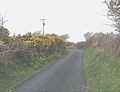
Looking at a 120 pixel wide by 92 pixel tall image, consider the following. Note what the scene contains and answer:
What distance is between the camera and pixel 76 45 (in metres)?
96.6

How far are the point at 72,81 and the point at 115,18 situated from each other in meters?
7.93

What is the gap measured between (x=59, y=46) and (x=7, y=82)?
1267 inches

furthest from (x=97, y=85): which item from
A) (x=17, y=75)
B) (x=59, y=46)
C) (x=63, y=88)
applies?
(x=59, y=46)

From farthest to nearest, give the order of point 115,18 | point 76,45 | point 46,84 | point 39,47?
point 76,45 → point 39,47 → point 115,18 → point 46,84

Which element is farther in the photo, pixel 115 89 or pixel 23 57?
pixel 23 57

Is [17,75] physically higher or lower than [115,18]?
lower

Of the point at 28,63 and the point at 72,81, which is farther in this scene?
the point at 28,63

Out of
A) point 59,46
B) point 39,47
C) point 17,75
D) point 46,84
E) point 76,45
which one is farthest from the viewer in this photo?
point 76,45

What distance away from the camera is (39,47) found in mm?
35250

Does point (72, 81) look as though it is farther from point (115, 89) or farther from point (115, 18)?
point (115, 18)

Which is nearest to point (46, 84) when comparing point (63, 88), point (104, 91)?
point (63, 88)

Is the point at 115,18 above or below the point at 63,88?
above

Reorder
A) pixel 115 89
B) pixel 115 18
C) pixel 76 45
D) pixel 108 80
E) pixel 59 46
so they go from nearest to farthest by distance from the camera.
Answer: pixel 115 89, pixel 108 80, pixel 115 18, pixel 59 46, pixel 76 45

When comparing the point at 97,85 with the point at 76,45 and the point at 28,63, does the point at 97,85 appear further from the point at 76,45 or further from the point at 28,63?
the point at 76,45
